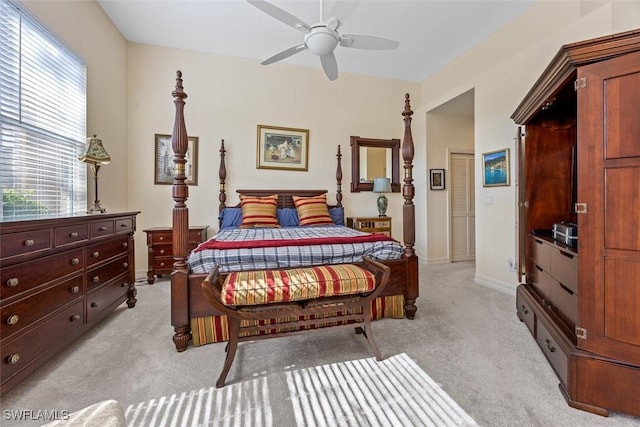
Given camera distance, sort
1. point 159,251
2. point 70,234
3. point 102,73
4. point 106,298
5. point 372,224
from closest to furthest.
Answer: point 70,234 < point 106,298 < point 102,73 < point 159,251 < point 372,224

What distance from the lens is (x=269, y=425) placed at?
1.25m

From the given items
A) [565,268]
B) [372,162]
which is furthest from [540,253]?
[372,162]

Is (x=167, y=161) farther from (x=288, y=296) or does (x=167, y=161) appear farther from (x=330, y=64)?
(x=288, y=296)

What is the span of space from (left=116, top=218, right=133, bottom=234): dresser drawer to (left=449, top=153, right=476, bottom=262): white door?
4.81 m

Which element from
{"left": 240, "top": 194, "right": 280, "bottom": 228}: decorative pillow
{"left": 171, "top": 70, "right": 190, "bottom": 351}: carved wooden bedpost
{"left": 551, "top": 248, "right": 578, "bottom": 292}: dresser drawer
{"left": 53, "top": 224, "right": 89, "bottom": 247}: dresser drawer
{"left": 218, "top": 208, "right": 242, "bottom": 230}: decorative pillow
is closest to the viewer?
{"left": 551, "top": 248, "right": 578, "bottom": 292}: dresser drawer

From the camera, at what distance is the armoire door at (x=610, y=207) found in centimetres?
124

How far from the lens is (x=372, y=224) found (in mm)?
4422

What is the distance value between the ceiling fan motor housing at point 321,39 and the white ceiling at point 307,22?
26.1 inches

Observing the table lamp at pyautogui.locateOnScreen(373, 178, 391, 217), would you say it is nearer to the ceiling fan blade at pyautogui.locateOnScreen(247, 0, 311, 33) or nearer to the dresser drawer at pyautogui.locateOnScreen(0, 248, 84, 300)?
the ceiling fan blade at pyautogui.locateOnScreen(247, 0, 311, 33)

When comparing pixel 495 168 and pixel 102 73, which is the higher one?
pixel 102 73

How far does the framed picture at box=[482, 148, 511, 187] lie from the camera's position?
3.17m

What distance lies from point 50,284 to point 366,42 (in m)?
3.07

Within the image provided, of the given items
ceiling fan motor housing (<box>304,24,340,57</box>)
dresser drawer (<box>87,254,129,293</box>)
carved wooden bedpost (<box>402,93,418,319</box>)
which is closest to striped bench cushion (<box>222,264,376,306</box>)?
carved wooden bedpost (<box>402,93,418,319</box>)

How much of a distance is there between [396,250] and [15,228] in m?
2.58
